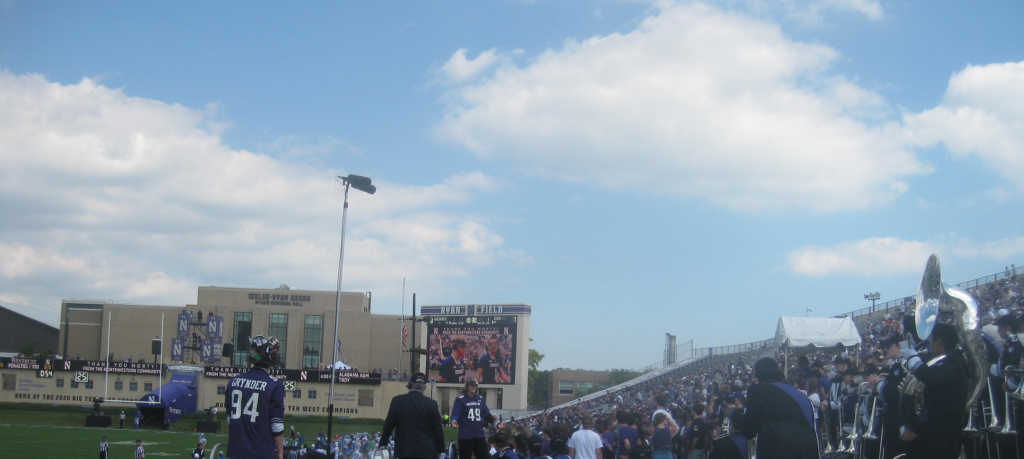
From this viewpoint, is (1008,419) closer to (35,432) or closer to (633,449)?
(633,449)

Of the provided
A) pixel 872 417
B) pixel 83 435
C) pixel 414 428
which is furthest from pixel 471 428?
pixel 83 435

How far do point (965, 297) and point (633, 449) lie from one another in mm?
5503

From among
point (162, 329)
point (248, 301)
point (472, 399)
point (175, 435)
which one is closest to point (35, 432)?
point (175, 435)

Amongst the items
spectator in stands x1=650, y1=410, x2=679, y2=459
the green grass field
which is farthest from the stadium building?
spectator in stands x1=650, y1=410, x2=679, y2=459

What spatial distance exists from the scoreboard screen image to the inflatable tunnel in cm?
1772

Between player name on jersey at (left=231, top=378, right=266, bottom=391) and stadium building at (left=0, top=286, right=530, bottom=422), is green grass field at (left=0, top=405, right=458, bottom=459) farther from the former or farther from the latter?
player name on jersey at (left=231, top=378, right=266, bottom=391)

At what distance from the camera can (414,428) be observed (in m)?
8.12

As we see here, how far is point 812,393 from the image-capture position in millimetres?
11297

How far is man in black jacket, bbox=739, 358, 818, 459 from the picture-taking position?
20.8ft

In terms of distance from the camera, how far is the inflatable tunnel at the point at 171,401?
169ft

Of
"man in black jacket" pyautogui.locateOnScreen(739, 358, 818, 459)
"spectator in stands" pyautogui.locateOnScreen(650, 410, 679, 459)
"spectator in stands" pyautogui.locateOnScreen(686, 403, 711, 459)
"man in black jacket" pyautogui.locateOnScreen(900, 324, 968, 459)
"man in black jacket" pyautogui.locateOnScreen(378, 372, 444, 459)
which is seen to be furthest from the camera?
"spectator in stands" pyautogui.locateOnScreen(650, 410, 679, 459)

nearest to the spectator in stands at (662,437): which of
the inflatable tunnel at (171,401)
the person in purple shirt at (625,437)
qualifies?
the person in purple shirt at (625,437)

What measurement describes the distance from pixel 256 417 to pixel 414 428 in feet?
6.88

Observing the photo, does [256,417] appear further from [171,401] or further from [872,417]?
[171,401]
